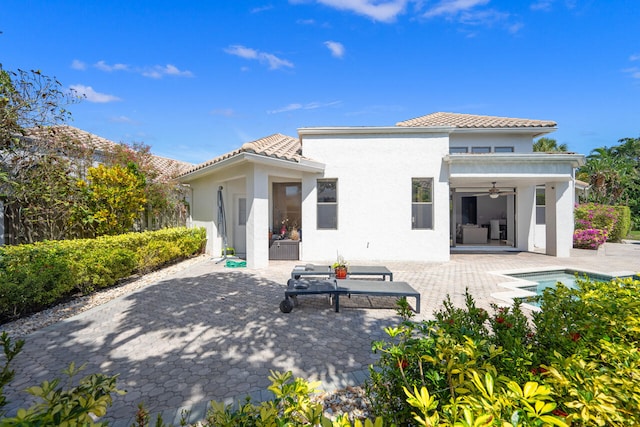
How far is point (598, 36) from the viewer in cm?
1135

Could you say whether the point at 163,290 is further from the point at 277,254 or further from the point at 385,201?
the point at 385,201

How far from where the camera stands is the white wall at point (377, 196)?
44.0 ft

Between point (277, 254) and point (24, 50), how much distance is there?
11.6 meters

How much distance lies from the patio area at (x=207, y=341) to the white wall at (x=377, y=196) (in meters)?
4.09

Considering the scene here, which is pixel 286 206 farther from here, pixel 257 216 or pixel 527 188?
pixel 527 188

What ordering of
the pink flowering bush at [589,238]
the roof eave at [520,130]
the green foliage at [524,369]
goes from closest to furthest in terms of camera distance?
the green foliage at [524,369]
the roof eave at [520,130]
the pink flowering bush at [589,238]

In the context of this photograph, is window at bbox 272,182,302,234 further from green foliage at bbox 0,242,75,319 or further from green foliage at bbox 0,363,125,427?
green foliage at bbox 0,363,125,427

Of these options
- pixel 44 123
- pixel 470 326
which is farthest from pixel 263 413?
pixel 44 123

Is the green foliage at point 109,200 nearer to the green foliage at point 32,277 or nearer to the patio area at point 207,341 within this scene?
the green foliage at point 32,277

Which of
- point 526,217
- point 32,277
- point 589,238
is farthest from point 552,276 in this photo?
point 32,277

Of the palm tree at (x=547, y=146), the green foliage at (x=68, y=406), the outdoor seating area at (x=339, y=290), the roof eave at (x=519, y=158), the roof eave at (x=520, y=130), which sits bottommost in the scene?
the outdoor seating area at (x=339, y=290)

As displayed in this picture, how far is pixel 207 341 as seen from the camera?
17.2 feet

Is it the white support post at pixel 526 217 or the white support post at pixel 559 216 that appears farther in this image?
the white support post at pixel 526 217

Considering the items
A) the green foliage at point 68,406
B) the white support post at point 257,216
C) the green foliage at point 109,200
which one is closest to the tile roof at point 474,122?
the white support post at point 257,216
